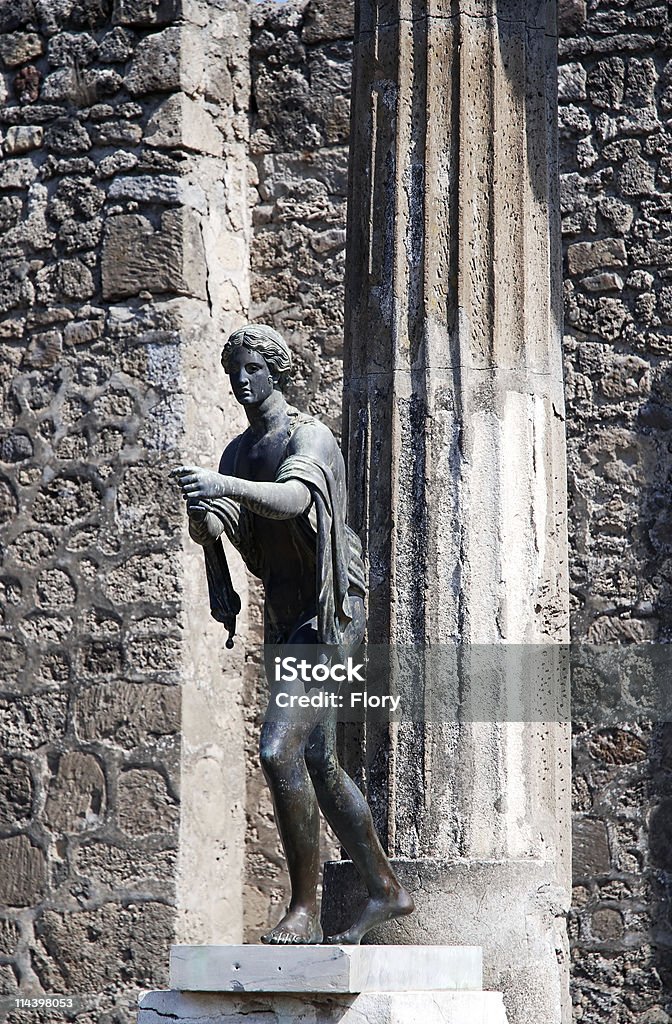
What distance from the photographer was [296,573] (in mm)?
4191

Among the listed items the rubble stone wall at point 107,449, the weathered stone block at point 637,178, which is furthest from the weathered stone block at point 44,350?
the weathered stone block at point 637,178

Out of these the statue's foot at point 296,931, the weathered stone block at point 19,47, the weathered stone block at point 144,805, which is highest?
the weathered stone block at point 19,47

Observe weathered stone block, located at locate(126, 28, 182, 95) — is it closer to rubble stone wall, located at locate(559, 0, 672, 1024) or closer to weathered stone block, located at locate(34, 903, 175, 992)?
rubble stone wall, located at locate(559, 0, 672, 1024)

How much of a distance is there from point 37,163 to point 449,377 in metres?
3.07

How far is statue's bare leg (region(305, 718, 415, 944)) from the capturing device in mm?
4051

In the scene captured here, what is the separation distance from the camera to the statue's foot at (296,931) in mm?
3865

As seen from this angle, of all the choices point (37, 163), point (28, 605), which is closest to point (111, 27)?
point (37, 163)

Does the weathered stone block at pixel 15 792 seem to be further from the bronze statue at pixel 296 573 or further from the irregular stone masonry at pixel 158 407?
the bronze statue at pixel 296 573

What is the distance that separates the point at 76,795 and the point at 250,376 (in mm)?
2919

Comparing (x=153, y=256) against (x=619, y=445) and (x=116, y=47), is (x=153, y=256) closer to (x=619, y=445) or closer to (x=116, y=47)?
(x=116, y=47)

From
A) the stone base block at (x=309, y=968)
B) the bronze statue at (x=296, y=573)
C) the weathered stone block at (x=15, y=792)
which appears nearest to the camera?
the stone base block at (x=309, y=968)

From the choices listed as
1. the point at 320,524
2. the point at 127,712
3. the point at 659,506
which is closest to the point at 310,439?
the point at 320,524

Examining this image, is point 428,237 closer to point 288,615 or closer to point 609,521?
point 288,615

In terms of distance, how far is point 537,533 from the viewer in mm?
4734
